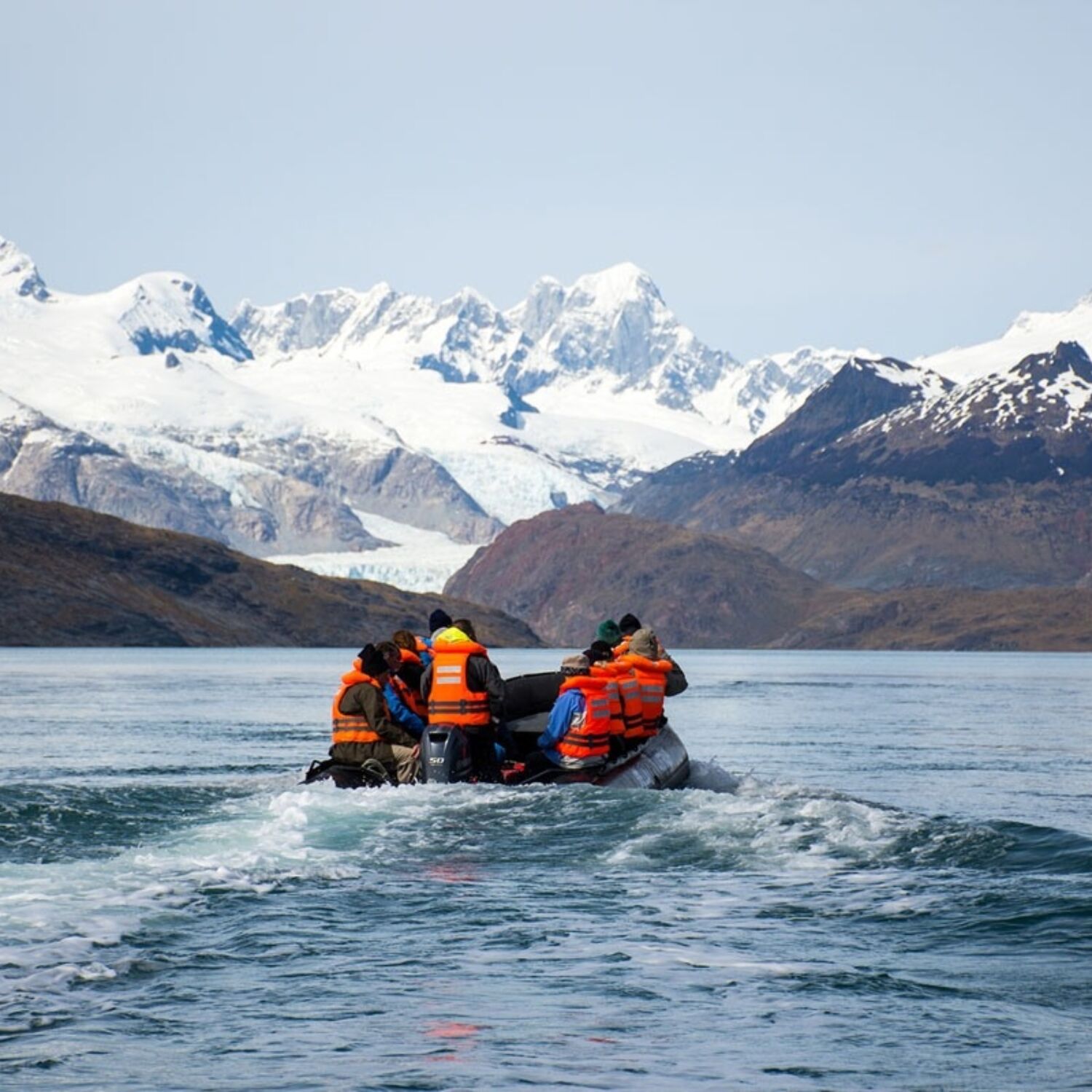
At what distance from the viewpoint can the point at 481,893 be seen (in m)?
23.5

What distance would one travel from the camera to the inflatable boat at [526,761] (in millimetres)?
32469

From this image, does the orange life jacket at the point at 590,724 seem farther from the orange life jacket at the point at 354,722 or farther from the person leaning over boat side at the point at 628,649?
the orange life jacket at the point at 354,722

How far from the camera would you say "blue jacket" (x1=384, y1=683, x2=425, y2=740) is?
34094mm

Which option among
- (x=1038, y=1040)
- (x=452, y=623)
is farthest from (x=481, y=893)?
(x=452, y=623)

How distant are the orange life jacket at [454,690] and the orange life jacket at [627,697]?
2.59 metres

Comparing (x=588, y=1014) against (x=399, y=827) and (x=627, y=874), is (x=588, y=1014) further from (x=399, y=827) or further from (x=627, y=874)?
(x=399, y=827)

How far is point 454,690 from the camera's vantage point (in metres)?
32.1

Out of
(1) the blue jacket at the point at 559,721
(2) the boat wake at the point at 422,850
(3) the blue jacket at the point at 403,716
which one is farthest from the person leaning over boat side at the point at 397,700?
(1) the blue jacket at the point at 559,721

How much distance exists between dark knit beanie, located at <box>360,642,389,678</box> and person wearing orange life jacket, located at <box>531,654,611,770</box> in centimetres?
334

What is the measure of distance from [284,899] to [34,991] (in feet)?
19.3

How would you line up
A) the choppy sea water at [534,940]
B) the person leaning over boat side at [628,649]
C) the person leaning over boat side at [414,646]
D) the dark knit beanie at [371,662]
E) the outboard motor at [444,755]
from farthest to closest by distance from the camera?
the person leaning over boat side at [628,649] → the person leaning over boat side at [414,646] → the outboard motor at [444,755] → the dark knit beanie at [371,662] → the choppy sea water at [534,940]

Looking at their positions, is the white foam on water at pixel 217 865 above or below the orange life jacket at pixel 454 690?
below

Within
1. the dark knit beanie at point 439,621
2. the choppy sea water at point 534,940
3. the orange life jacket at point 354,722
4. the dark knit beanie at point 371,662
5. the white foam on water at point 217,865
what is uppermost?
the dark knit beanie at point 439,621

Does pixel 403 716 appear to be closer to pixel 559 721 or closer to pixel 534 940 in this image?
pixel 559 721
